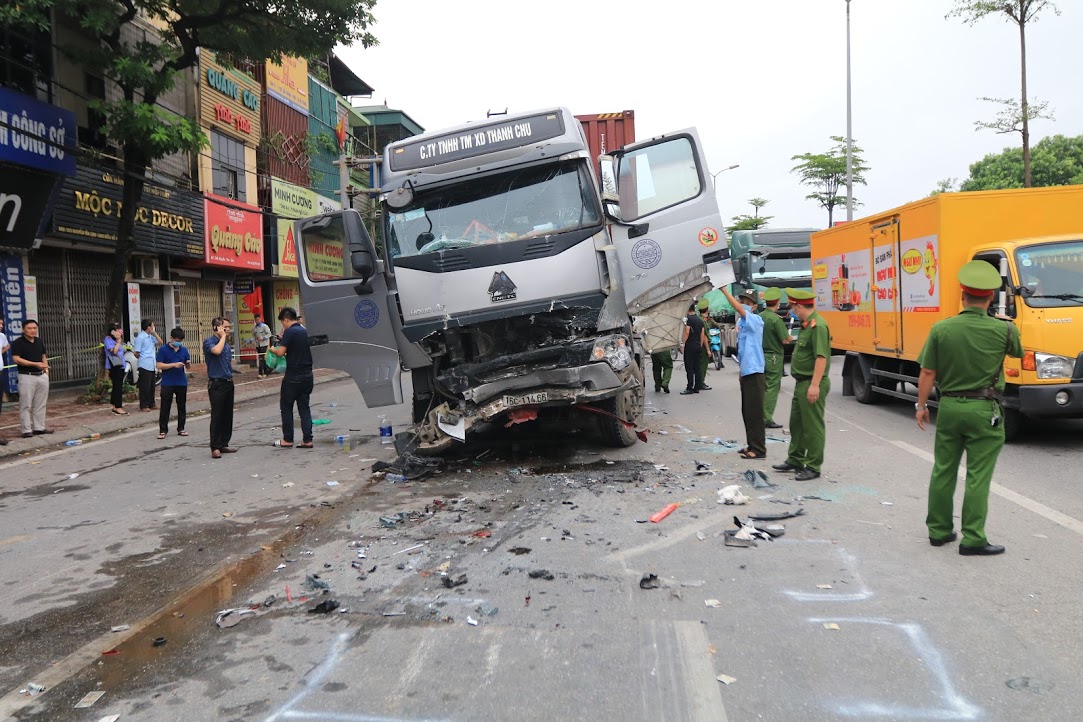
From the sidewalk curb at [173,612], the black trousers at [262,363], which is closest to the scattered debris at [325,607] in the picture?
the sidewalk curb at [173,612]

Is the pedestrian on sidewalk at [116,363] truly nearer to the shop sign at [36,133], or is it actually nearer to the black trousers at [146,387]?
the black trousers at [146,387]

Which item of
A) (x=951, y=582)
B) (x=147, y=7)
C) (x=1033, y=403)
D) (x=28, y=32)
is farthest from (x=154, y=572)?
(x=28, y=32)

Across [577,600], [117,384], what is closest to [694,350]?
[117,384]

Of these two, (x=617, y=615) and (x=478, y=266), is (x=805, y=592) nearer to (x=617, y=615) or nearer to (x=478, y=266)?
(x=617, y=615)

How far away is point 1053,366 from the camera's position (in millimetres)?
8188

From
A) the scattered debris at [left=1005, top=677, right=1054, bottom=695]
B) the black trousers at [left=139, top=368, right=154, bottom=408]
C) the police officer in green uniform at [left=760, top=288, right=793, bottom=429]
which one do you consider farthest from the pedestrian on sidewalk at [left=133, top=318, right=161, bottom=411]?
the scattered debris at [left=1005, top=677, right=1054, bottom=695]

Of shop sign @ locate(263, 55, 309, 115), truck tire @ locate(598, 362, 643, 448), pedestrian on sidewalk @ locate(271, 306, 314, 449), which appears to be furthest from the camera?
shop sign @ locate(263, 55, 309, 115)

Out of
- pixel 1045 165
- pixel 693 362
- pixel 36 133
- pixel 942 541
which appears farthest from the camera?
pixel 1045 165

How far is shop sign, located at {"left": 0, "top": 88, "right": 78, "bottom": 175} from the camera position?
14430 millimetres

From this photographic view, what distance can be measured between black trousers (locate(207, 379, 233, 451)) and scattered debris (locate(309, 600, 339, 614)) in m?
6.18

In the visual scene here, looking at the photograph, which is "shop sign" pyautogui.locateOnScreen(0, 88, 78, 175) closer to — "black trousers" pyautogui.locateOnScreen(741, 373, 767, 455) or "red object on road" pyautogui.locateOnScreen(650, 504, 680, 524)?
"black trousers" pyautogui.locateOnScreen(741, 373, 767, 455)

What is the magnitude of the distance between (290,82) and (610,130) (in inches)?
838

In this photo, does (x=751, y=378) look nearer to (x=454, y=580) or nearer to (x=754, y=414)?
(x=754, y=414)

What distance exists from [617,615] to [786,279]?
20123mm
